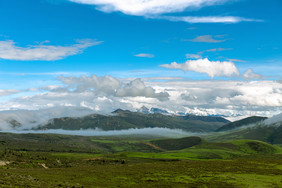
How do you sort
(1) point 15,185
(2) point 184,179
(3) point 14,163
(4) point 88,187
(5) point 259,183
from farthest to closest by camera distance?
(3) point 14,163 < (2) point 184,179 < (5) point 259,183 < (4) point 88,187 < (1) point 15,185

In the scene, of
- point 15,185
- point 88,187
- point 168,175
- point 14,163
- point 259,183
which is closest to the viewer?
point 15,185

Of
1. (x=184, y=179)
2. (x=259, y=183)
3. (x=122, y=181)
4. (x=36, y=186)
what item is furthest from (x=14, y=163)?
(x=259, y=183)

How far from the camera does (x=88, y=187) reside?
67062 millimetres

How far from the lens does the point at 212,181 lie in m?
80.4

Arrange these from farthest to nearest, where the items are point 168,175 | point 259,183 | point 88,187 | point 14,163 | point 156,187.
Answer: point 14,163 < point 168,175 < point 259,183 < point 156,187 < point 88,187

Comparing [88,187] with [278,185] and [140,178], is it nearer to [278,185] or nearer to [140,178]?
[140,178]

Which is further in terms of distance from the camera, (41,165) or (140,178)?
(41,165)

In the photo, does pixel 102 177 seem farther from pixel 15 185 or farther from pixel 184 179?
pixel 15 185

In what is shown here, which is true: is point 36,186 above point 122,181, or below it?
above

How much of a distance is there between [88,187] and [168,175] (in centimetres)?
3578

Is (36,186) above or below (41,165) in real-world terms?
above

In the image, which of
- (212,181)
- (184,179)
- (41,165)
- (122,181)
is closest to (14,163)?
(41,165)

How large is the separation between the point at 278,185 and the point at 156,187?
122 ft

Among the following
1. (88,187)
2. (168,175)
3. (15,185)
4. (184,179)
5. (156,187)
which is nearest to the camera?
(15,185)
